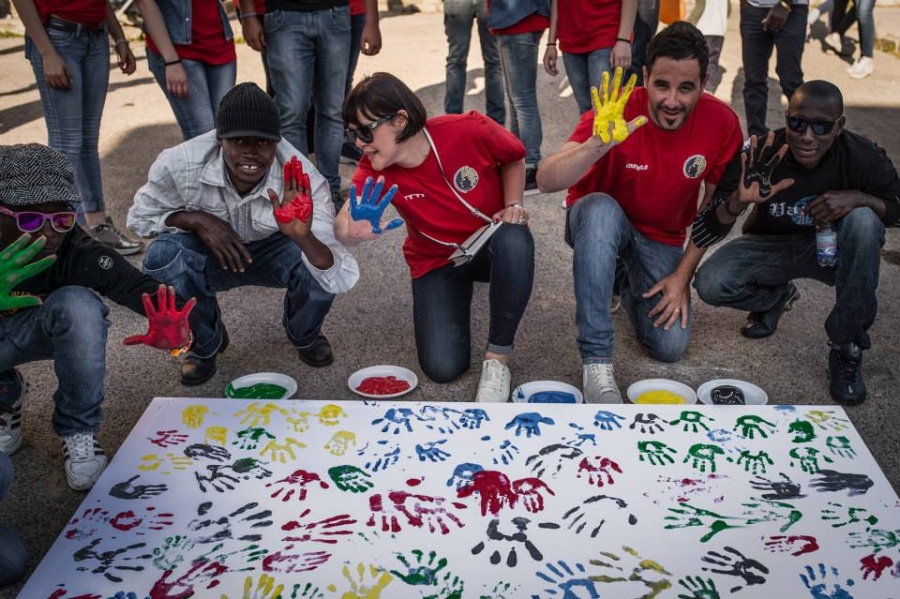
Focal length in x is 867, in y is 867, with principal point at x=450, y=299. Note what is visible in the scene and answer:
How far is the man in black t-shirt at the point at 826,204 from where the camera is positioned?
8.52 feet

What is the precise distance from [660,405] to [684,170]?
816mm

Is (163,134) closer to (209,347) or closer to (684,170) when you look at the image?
(209,347)

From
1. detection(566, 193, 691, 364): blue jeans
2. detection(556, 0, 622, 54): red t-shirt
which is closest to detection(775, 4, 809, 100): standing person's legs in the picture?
detection(556, 0, 622, 54): red t-shirt

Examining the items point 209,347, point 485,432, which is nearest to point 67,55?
point 209,347

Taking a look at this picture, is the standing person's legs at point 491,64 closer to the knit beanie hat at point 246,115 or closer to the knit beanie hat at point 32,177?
the knit beanie hat at point 246,115

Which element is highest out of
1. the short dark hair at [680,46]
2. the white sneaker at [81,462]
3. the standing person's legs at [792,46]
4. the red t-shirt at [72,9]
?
the red t-shirt at [72,9]

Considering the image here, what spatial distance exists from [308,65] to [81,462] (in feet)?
6.70

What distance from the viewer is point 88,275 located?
2348mm

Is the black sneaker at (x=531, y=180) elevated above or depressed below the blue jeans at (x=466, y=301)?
below

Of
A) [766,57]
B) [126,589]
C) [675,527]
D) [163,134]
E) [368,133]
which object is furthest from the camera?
[163,134]

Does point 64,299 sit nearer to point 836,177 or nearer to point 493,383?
point 493,383

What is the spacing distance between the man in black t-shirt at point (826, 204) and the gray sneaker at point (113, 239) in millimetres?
2330

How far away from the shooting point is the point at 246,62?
745 cm

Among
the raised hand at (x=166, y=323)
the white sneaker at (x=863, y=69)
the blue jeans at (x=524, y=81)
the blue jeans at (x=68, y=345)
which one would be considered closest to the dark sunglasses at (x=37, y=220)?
the blue jeans at (x=68, y=345)
